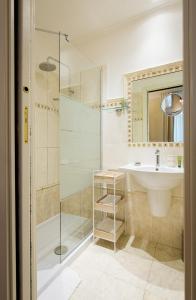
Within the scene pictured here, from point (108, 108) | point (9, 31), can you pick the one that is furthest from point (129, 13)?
point (9, 31)

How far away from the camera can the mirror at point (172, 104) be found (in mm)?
1722

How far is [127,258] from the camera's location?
1.61m

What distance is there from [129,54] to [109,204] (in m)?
1.66

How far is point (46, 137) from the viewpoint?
2.17 m

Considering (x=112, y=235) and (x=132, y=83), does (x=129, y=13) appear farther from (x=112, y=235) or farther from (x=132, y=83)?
(x=112, y=235)

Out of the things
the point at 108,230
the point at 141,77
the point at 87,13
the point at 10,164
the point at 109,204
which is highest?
the point at 87,13

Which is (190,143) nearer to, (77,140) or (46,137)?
(77,140)

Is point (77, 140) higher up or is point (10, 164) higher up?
point (77, 140)

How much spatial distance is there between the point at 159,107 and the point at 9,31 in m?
1.58

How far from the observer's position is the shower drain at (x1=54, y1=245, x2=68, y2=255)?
1572 millimetres

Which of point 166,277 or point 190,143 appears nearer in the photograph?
point 190,143

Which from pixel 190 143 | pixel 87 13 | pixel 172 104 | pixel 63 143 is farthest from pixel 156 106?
pixel 190 143

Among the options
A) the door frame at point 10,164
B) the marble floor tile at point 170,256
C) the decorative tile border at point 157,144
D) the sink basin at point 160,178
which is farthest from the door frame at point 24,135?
the decorative tile border at point 157,144

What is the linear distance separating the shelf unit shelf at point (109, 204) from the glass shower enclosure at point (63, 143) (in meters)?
0.14
